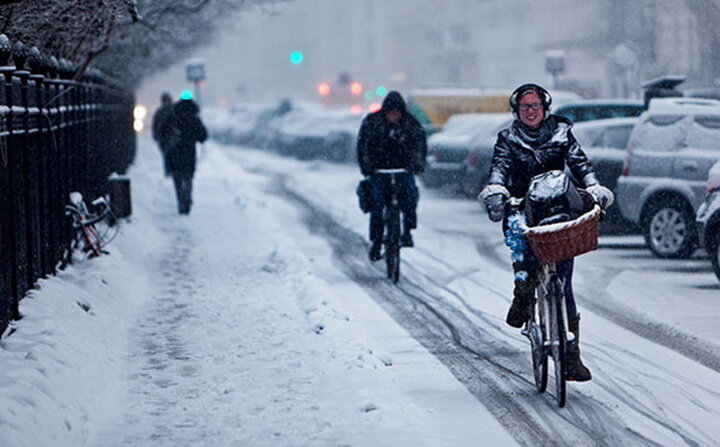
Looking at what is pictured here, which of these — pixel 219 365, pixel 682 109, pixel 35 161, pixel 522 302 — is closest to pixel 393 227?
pixel 35 161

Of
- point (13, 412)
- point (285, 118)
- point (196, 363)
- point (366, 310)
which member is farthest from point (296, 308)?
point (285, 118)

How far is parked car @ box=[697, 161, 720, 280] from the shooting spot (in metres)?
12.4

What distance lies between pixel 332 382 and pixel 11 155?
9.10ft

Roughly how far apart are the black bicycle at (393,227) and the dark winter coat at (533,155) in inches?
200

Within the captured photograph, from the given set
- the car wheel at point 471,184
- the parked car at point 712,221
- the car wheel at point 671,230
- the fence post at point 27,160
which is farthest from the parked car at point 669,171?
the fence post at point 27,160

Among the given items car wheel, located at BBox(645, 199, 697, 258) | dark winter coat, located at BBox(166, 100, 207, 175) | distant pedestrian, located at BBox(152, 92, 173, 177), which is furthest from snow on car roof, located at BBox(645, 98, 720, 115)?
distant pedestrian, located at BBox(152, 92, 173, 177)

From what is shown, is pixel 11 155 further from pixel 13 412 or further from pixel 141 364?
pixel 13 412

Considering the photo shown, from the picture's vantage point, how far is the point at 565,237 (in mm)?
7066

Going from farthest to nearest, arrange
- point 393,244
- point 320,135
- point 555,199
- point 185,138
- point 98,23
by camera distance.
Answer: point 320,135 < point 185,138 < point 393,244 < point 98,23 < point 555,199

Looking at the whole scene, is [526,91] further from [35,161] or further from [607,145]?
[607,145]

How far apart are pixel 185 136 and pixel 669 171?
25.2 feet

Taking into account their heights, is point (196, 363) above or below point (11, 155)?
below

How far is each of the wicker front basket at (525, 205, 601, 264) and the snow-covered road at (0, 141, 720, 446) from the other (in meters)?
0.93

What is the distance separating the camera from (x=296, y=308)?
1111 centimetres
